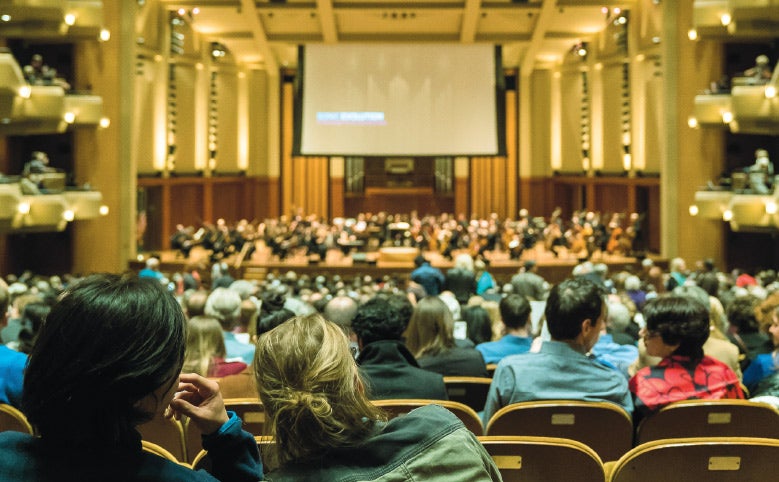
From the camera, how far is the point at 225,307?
19.0 ft

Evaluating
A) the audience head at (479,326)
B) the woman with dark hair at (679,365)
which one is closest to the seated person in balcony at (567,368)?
the woman with dark hair at (679,365)

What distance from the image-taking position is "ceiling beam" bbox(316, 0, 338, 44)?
20.2 meters

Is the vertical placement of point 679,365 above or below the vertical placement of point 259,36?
below

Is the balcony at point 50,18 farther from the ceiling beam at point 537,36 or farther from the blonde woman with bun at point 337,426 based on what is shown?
the blonde woman with bun at point 337,426

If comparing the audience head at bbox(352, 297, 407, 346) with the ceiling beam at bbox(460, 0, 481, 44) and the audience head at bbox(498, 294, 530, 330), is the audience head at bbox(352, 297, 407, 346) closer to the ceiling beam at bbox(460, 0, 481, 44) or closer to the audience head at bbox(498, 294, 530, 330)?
the audience head at bbox(498, 294, 530, 330)

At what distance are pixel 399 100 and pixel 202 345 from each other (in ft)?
58.2

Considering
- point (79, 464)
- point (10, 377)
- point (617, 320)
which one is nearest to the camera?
point (79, 464)

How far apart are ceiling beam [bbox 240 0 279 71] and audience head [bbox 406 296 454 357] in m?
16.5

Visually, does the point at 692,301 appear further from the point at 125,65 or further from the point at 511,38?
the point at 511,38

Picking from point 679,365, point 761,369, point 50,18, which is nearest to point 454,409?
point 679,365

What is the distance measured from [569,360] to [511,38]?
2017 centimetres

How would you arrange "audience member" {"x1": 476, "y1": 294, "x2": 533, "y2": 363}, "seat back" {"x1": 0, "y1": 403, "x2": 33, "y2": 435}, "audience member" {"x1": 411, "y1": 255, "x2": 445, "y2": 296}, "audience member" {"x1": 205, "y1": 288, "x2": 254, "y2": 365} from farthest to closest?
1. "audience member" {"x1": 411, "y1": 255, "x2": 445, "y2": 296}
2. "audience member" {"x1": 205, "y1": 288, "x2": 254, "y2": 365}
3. "audience member" {"x1": 476, "y1": 294, "x2": 533, "y2": 363}
4. "seat back" {"x1": 0, "y1": 403, "x2": 33, "y2": 435}

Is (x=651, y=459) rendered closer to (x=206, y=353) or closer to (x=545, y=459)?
(x=545, y=459)

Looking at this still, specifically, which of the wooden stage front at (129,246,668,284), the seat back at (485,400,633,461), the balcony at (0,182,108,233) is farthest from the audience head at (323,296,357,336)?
the wooden stage front at (129,246,668,284)
